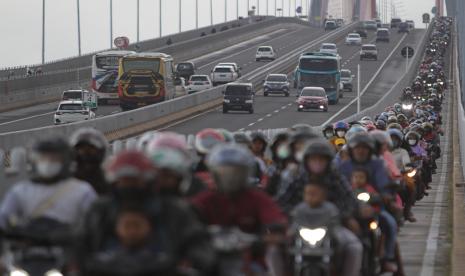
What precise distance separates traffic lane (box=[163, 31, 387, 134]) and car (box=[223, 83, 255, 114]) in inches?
16.0

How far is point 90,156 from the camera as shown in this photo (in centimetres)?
1277

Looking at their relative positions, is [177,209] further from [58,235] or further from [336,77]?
[336,77]

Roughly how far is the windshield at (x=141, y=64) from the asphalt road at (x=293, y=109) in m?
2.92

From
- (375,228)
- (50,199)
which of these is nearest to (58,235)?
(50,199)

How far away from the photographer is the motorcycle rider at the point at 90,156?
A: 12695mm

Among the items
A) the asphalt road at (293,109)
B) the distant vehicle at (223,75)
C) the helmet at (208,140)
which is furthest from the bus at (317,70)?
the helmet at (208,140)

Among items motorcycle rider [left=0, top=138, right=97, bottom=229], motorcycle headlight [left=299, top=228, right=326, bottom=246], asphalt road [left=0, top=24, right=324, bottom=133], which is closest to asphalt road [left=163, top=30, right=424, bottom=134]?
asphalt road [left=0, top=24, right=324, bottom=133]

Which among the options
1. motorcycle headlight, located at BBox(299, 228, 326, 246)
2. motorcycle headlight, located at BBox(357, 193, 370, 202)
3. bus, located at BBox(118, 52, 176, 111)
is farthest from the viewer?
bus, located at BBox(118, 52, 176, 111)

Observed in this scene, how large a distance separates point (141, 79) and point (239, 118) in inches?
187

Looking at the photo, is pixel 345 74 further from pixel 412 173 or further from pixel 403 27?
pixel 412 173

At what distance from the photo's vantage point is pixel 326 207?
1149cm

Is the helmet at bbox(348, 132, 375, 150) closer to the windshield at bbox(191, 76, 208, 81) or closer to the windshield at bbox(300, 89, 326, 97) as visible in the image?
the windshield at bbox(300, 89, 326, 97)

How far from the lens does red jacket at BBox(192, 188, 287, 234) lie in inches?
395

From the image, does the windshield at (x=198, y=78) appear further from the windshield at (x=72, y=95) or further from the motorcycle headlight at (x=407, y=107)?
the motorcycle headlight at (x=407, y=107)
